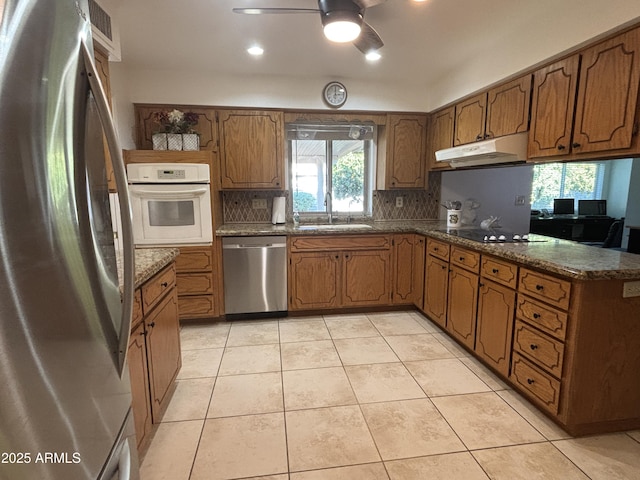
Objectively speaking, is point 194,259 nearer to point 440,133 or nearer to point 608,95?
point 440,133

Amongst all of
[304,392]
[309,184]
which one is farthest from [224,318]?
[309,184]

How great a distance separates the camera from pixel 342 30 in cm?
179

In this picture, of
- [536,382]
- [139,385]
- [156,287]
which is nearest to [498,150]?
[536,382]

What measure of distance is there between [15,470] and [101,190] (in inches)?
23.8

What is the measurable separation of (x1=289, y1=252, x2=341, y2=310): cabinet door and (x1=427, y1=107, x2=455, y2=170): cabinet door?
4.98 ft

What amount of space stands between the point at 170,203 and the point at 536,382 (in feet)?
10.2

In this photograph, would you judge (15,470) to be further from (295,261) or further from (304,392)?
(295,261)

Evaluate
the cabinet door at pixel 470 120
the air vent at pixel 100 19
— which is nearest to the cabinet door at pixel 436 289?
the cabinet door at pixel 470 120

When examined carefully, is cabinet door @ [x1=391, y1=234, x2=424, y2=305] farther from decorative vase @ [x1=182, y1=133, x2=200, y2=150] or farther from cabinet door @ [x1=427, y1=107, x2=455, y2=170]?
decorative vase @ [x1=182, y1=133, x2=200, y2=150]

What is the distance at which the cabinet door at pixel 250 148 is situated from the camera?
3461 millimetres

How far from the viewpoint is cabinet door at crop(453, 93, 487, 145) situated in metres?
2.93

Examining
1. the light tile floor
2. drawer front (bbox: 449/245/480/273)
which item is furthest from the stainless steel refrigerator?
drawer front (bbox: 449/245/480/273)

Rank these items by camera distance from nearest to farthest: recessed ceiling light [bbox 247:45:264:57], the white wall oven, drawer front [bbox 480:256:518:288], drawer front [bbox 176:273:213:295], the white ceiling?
1. the white ceiling
2. drawer front [bbox 480:256:518:288]
3. recessed ceiling light [bbox 247:45:264:57]
4. the white wall oven
5. drawer front [bbox 176:273:213:295]

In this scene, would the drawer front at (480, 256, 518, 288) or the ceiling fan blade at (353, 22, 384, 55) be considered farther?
the drawer front at (480, 256, 518, 288)
